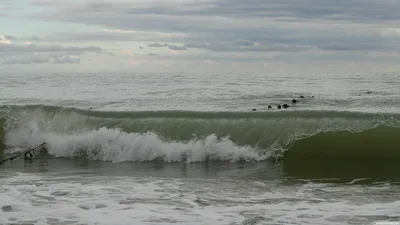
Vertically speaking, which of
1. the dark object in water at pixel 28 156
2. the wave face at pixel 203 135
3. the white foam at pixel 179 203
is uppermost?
the wave face at pixel 203 135

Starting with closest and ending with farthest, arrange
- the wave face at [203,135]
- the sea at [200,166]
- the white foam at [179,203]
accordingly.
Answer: the white foam at [179,203]
the sea at [200,166]
the wave face at [203,135]

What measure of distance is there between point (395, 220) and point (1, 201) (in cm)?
621

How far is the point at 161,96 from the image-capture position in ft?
83.4

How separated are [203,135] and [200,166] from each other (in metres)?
2.33

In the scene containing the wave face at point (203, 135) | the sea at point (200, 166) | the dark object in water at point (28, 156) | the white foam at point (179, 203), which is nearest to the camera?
the white foam at point (179, 203)

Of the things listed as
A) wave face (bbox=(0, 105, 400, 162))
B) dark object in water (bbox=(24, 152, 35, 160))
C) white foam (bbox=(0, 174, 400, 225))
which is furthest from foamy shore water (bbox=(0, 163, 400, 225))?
wave face (bbox=(0, 105, 400, 162))

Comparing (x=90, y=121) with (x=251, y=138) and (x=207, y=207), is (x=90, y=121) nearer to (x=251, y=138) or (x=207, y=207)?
(x=251, y=138)

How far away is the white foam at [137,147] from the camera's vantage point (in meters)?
13.4

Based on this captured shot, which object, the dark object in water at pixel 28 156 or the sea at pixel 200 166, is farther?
the dark object in water at pixel 28 156

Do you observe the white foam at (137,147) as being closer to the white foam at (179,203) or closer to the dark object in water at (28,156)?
the dark object in water at (28,156)

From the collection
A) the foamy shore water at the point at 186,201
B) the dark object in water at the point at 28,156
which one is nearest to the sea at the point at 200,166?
the foamy shore water at the point at 186,201

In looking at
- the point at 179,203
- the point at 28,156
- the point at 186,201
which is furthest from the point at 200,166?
the point at 28,156

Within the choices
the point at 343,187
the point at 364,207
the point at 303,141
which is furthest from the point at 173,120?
the point at 364,207

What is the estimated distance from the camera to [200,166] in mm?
12523
